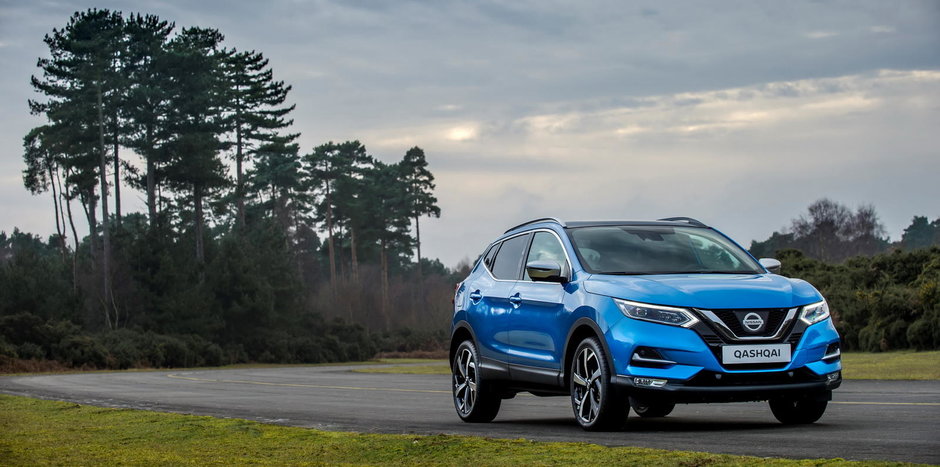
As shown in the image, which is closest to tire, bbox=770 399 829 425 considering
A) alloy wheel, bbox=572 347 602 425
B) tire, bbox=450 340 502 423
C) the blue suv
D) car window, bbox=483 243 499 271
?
the blue suv

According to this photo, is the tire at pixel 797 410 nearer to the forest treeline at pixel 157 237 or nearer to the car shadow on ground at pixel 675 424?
the car shadow on ground at pixel 675 424

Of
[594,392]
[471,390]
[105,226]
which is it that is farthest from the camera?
[105,226]

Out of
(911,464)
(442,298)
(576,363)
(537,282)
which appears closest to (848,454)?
(911,464)

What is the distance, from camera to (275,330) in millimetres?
75062

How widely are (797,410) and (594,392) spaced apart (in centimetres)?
195

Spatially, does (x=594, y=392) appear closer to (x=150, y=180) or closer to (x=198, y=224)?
(x=150, y=180)

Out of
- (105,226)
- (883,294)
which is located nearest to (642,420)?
(883,294)

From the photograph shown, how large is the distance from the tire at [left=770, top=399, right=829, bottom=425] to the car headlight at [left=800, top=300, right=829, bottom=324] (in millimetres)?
849

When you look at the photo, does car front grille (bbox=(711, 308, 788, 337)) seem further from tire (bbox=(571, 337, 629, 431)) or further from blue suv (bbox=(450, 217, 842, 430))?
tire (bbox=(571, 337, 629, 431))

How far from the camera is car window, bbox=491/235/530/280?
480 inches

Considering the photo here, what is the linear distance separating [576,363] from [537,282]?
4.12 feet

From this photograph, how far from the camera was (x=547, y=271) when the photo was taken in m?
10.7

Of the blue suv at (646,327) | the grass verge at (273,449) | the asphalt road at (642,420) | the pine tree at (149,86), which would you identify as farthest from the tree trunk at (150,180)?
the blue suv at (646,327)

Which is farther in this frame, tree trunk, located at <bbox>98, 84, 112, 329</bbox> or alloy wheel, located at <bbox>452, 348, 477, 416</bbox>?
tree trunk, located at <bbox>98, 84, 112, 329</bbox>
